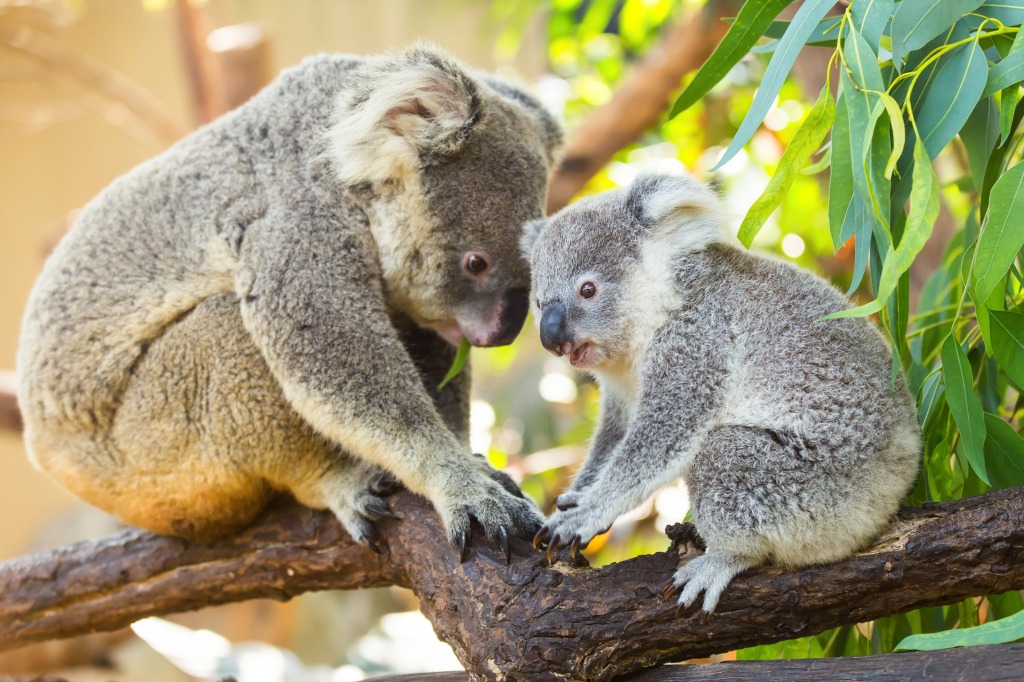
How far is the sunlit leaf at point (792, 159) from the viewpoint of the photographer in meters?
2.00

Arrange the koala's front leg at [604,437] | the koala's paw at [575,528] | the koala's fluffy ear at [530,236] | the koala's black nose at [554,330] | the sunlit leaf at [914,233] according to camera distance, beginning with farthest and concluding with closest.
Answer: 1. the koala's fluffy ear at [530,236]
2. the koala's front leg at [604,437]
3. the koala's black nose at [554,330]
4. the koala's paw at [575,528]
5. the sunlit leaf at [914,233]

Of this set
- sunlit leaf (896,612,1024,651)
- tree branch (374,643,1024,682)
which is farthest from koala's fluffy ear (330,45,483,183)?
sunlit leaf (896,612,1024,651)

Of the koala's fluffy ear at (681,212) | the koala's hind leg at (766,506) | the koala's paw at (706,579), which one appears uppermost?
the koala's fluffy ear at (681,212)

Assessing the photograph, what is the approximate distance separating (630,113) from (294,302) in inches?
144

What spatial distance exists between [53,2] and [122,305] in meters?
4.46

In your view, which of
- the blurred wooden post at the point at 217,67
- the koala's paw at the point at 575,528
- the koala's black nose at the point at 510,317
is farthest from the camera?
the blurred wooden post at the point at 217,67

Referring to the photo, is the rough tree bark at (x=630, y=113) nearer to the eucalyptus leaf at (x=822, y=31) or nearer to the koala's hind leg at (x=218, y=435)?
the koala's hind leg at (x=218, y=435)

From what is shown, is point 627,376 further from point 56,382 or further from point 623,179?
point 623,179

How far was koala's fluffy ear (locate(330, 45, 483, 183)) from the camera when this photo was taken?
275cm

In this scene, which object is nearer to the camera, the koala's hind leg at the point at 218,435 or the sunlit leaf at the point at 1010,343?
the sunlit leaf at the point at 1010,343

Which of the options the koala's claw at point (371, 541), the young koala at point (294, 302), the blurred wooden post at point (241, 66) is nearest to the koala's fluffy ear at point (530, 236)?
the young koala at point (294, 302)

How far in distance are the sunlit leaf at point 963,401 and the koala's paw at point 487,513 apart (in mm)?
1073

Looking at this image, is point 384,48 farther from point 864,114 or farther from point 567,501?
point 864,114

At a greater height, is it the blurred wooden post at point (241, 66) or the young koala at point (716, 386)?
the blurred wooden post at point (241, 66)
